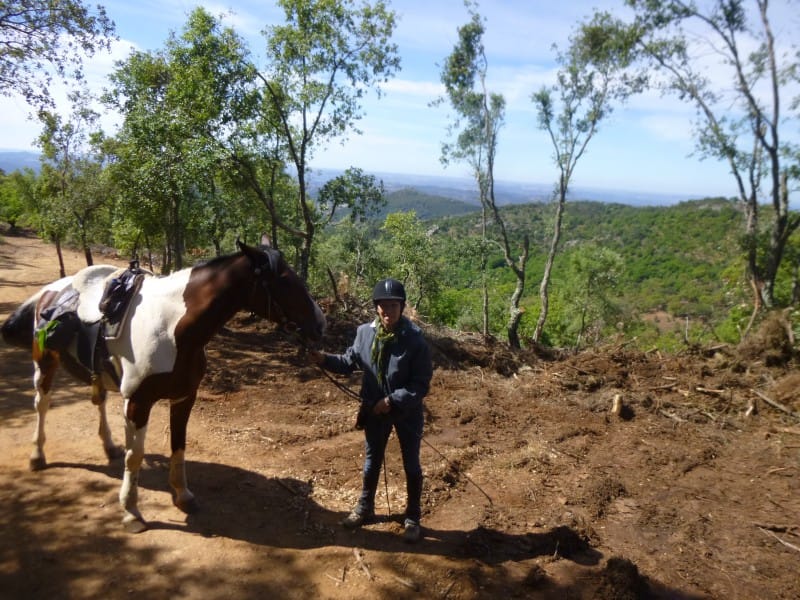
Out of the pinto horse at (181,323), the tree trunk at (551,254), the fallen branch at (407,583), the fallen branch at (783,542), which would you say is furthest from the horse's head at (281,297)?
the tree trunk at (551,254)

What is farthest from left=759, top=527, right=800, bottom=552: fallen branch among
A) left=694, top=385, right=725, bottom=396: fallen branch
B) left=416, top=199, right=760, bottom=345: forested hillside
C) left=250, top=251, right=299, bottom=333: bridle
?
left=416, top=199, right=760, bottom=345: forested hillside

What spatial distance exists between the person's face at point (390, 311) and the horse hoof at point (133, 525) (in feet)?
7.98

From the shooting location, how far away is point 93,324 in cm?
354

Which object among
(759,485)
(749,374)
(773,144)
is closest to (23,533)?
(759,485)

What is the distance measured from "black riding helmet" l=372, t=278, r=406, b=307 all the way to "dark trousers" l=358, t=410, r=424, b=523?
945 mm

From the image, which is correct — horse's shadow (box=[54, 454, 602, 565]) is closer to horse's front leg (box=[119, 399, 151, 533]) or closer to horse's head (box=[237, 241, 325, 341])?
horse's front leg (box=[119, 399, 151, 533])

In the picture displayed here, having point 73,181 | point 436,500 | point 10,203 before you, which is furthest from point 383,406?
point 10,203

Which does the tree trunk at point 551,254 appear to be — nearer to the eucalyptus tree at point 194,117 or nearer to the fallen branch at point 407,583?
the eucalyptus tree at point 194,117

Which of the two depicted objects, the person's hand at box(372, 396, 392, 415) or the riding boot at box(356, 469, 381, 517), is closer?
the person's hand at box(372, 396, 392, 415)

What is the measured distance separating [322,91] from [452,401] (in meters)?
6.83

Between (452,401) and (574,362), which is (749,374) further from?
(452,401)

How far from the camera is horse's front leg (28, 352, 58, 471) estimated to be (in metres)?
4.05

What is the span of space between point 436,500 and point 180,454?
228 centimetres

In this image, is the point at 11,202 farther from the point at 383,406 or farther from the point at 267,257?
the point at 383,406
